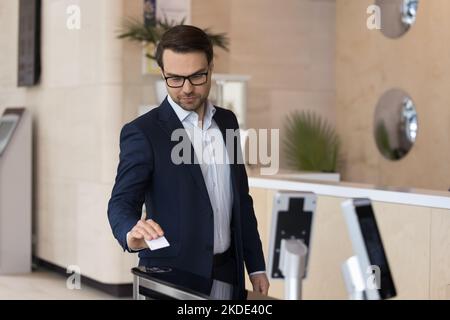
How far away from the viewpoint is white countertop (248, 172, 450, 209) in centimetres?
430

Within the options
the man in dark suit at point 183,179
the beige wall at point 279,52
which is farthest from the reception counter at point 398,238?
the beige wall at point 279,52

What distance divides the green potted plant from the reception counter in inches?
94.4

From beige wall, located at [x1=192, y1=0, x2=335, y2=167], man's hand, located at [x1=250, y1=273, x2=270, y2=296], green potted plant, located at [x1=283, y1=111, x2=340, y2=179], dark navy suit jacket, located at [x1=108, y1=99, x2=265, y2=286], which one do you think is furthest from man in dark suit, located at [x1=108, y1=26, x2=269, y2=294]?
green potted plant, located at [x1=283, y1=111, x2=340, y2=179]

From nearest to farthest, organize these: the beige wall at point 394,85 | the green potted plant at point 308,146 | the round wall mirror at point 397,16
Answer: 1. the beige wall at point 394,85
2. the round wall mirror at point 397,16
3. the green potted plant at point 308,146

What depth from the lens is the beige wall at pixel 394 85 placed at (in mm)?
7051

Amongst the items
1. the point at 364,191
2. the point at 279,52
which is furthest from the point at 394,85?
the point at 364,191

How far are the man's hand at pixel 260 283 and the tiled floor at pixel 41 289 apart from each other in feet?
14.6

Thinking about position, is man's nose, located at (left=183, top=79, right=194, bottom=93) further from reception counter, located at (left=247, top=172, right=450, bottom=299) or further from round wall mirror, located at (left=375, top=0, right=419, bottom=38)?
round wall mirror, located at (left=375, top=0, right=419, bottom=38)

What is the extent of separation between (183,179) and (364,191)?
233 centimetres

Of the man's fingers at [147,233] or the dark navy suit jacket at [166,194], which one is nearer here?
the man's fingers at [147,233]

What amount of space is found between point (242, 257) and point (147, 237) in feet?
2.25

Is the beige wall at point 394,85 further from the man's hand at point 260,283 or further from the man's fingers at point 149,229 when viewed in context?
the man's fingers at point 149,229

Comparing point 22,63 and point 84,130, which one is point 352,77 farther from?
point 22,63
